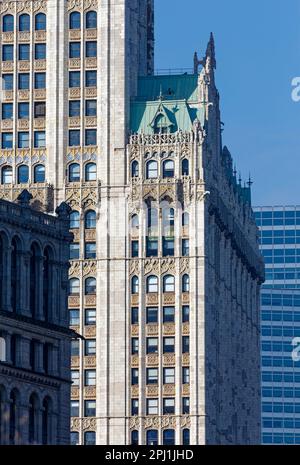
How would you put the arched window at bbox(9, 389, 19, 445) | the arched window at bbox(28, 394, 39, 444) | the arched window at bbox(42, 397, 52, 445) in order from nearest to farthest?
the arched window at bbox(9, 389, 19, 445) < the arched window at bbox(28, 394, 39, 444) < the arched window at bbox(42, 397, 52, 445)

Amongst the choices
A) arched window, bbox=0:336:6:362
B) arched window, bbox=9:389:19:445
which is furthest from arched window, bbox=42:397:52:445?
arched window, bbox=0:336:6:362

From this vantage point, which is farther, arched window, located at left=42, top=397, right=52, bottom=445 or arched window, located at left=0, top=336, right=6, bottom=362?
arched window, located at left=42, top=397, right=52, bottom=445

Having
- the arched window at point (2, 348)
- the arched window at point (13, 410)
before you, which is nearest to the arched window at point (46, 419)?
the arched window at point (13, 410)

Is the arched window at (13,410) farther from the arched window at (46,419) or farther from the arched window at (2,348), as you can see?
the arched window at (46,419)

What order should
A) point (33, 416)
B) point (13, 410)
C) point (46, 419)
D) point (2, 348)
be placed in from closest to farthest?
point (13, 410)
point (2, 348)
point (33, 416)
point (46, 419)

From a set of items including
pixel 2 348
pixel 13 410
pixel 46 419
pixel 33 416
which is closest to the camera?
pixel 13 410

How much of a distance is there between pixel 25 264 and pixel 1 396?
12.8 meters

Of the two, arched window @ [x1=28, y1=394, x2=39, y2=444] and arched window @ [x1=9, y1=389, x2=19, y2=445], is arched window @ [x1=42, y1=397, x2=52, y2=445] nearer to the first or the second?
arched window @ [x1=28, y1=394, x2=39, y2=444]

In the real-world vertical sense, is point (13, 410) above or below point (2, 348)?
below

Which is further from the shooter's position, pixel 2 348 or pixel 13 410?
pixel 2 348

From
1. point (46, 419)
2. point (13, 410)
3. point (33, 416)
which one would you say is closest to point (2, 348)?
point (13, 410)

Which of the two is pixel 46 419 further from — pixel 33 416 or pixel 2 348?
pixel 2 348
